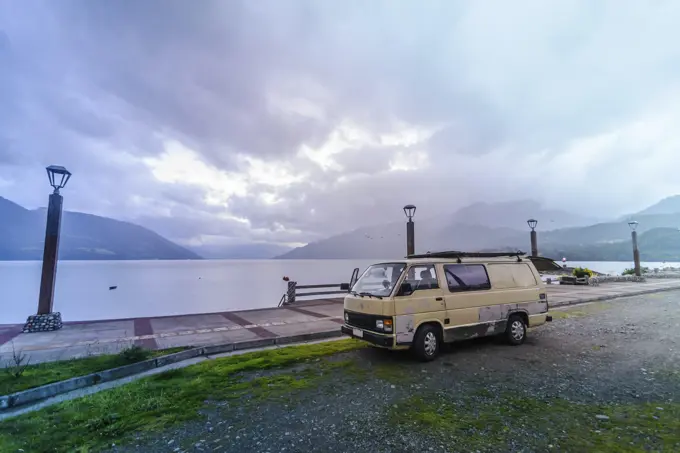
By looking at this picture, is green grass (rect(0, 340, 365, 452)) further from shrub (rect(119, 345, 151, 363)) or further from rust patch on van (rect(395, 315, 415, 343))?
rust patch on van (rect(395, 315, 415, 343))

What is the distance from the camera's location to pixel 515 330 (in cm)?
871

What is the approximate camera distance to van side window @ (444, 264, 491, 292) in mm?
7777

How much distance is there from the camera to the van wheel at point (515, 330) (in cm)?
862

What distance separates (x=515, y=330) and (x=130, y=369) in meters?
8.94

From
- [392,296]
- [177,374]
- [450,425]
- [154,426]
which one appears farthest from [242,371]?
[450,425]

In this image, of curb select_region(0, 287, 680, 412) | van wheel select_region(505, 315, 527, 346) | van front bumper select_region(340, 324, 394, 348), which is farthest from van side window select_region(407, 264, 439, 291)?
curb select_region(0, 287, 680, 412)

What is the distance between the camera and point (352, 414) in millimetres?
4777

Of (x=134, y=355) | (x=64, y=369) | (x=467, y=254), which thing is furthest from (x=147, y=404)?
(x=467, y=254)

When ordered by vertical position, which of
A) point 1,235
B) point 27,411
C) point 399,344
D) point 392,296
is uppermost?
point 1,235

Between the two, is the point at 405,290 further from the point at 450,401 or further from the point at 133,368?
the point at 133,368

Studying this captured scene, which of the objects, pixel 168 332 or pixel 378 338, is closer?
pixel 378 338

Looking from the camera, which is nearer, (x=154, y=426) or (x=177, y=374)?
(x=154, y=426)

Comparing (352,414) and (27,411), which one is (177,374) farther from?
(352,414)

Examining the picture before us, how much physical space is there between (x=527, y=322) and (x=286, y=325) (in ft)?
24.1
